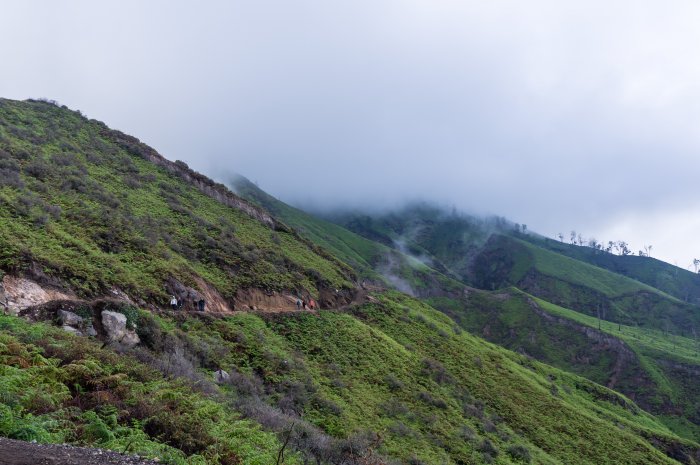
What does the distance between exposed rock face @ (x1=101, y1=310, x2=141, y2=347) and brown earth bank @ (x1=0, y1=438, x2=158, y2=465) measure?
9574mm

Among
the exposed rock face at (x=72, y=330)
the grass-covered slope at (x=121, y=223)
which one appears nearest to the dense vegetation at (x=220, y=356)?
the grass-covered slope at (x=121, y=223)

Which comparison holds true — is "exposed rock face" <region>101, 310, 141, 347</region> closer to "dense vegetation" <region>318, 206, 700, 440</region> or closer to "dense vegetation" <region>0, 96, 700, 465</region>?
"dense vegetation" <region>0, 96, 700, 465</region>

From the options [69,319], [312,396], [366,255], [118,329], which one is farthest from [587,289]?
[69,319]

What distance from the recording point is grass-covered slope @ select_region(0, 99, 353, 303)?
2117 cm

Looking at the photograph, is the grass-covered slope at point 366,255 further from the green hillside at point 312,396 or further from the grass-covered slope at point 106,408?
the grass-covered slope at point 106,408

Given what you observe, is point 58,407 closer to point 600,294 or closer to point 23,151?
point 23,151

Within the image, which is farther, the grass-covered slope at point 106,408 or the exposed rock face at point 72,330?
the exposed rock face at point 72,330

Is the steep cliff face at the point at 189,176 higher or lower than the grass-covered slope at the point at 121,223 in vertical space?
higher

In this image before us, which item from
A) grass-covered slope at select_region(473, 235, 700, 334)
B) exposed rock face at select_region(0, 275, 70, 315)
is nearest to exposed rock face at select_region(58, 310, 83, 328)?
exposed rock face at select_region(0, 275, 70, 315)

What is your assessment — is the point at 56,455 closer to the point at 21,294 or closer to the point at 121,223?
the point at 21,294

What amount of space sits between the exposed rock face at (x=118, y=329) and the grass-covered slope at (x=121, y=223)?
269 cm

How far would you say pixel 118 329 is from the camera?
57.0 ft

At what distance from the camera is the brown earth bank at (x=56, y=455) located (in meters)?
7.04

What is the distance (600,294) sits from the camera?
500 ft
